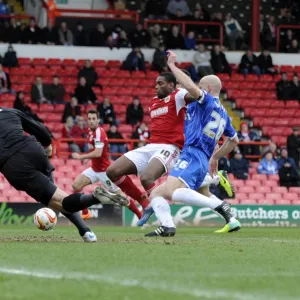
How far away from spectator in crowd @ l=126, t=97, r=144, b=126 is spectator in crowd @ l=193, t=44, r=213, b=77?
445 cm

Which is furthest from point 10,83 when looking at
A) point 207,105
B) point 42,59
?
point 207,105

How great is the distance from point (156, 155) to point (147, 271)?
6.71 metres

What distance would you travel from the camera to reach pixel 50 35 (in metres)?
31.1

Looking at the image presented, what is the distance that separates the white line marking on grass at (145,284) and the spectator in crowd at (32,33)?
23738 mm

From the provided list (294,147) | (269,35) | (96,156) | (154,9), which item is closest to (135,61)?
(154,9)

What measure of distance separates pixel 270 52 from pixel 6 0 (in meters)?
9.50

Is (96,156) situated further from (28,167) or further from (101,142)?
(28,167)

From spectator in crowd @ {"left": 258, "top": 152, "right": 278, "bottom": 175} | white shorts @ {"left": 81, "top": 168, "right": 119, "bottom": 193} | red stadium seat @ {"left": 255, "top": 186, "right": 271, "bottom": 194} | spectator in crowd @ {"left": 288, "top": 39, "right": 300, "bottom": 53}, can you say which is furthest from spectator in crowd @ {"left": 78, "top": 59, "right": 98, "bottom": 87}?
white shorts @ {"left": 81, "top": 168, "right": 119, "bottom": 193}

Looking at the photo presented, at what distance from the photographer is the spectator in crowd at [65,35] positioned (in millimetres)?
31562

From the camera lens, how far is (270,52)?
34750 millimetres

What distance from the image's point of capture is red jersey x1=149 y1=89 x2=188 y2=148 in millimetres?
14234

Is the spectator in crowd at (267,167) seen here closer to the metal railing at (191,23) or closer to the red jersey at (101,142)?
the red jersey at (101,142)

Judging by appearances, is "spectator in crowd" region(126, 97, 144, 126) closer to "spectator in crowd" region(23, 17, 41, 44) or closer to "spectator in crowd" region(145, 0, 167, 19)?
"spectator in crowd" region(23, 17, 41, 44)

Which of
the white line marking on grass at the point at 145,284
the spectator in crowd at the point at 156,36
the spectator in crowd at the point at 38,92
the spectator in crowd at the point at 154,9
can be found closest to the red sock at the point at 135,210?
the white line marking on grass at the point at 145,284
